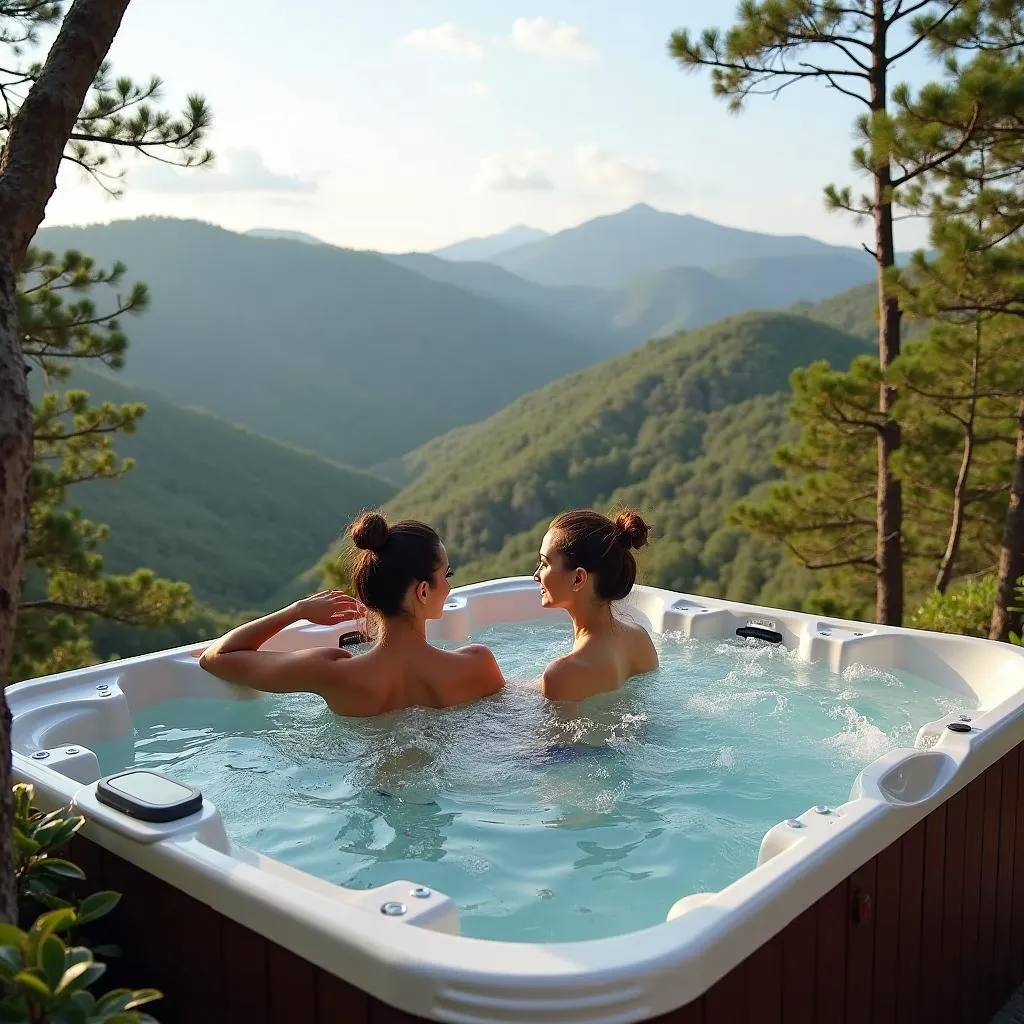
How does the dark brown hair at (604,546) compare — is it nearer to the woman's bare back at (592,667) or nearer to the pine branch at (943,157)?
the woman's bare back at (592,667)

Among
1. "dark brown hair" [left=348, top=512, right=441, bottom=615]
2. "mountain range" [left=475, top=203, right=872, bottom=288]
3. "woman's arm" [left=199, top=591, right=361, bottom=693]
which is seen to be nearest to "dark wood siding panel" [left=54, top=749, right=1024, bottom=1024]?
"woman's arm" [left=199, top=591, right=361, bottom=693]

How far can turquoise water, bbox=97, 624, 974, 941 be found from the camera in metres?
1.69

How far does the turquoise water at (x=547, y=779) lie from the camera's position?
1687 millimetres

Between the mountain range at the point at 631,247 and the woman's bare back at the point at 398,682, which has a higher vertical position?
the mountain range at the point at 631,247

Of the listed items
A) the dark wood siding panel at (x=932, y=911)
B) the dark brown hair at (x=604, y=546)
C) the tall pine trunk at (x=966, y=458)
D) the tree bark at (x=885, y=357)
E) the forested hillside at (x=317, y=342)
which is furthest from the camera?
the forested hillside at (x=317, y=342)

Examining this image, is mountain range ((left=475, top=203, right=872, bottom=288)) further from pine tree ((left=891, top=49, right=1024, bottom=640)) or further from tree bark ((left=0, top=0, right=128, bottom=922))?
tree bark ((left=0, top=0, right=128, bottom=922))

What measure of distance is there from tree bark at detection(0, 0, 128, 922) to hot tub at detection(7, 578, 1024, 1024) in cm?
29

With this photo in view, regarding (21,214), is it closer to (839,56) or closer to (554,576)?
(554,576)

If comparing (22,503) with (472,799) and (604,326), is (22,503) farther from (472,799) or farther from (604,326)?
(604,326)

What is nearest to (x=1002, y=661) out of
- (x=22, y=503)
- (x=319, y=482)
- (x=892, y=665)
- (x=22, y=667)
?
(x=892, y=665)

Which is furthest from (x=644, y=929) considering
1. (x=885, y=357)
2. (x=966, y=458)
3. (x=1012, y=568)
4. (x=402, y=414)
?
(x=402, y=414)

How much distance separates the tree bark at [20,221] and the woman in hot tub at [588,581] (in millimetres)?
1266

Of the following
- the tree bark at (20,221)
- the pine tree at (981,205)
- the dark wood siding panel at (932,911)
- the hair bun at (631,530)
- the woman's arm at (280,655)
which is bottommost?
the dark wood siding panel at (932,911)

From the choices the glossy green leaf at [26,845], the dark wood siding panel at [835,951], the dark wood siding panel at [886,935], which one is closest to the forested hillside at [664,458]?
the dark wood siding panel at [835,951]
